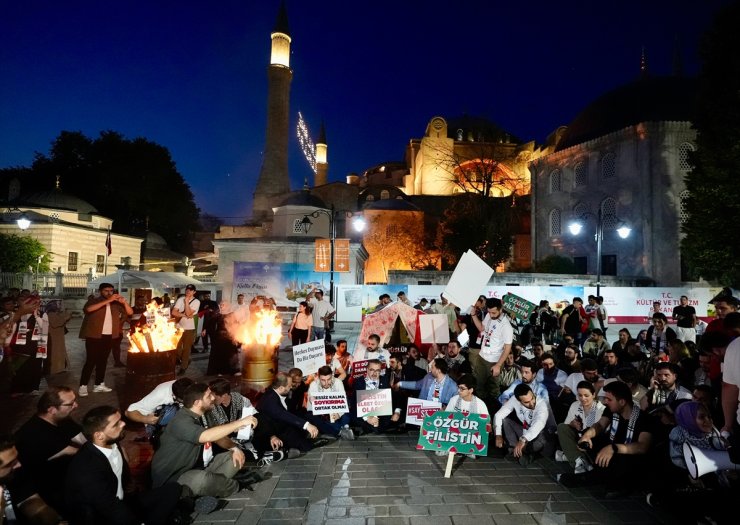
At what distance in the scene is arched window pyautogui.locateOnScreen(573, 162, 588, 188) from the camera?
3734 centimetres

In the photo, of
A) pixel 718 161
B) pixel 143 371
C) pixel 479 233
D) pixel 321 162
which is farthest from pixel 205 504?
pixel 321 162

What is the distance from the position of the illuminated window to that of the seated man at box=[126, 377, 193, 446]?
38.2 metres

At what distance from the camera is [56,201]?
39.8 metres

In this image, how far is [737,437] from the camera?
13.4 feet

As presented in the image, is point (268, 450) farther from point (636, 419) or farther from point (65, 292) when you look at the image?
point (65, 292)

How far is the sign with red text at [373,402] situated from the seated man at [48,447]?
149 inches

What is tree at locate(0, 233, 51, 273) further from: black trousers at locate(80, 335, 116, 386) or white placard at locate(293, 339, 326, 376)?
white placard at locate(293, 339, 326, 376)

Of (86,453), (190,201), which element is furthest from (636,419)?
(190,201)

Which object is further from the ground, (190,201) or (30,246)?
(190,201)

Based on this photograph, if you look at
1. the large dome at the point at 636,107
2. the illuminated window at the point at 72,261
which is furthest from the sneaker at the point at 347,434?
the illuminated window at the point at 72,261

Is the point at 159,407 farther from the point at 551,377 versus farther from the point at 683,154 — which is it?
the point at 683,154

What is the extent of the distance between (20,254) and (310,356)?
1407 inches

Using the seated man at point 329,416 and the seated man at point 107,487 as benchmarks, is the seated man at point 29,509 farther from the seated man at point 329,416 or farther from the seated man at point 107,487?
the seated man at point 329,416

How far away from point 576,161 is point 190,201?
49607 mm
